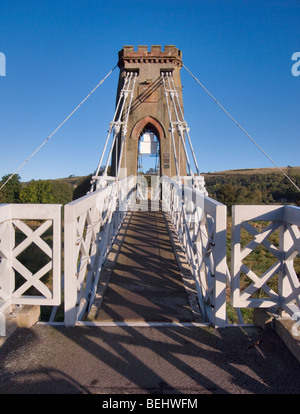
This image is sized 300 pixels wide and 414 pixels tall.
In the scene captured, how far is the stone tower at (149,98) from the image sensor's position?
12383mm

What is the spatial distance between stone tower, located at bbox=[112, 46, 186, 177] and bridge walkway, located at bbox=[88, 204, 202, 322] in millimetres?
6456

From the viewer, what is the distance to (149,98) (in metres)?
12.7

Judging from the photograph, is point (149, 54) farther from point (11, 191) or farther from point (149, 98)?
point (11, 191)

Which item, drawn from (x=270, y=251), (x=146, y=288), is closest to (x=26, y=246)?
(x=146, y=288)

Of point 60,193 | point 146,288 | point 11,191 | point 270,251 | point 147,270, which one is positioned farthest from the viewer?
point 60,193

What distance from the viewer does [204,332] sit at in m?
2.89

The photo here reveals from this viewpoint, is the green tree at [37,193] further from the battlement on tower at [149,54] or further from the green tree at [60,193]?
the battlement on tower at [149,54]

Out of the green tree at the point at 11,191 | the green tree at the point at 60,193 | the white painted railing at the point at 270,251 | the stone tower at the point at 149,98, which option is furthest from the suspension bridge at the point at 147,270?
the green tree at the point at 60,193

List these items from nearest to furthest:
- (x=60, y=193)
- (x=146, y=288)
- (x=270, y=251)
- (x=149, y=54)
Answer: (x=270, y=251) < (x=146, y=288) < (x=149, y=54) < (x=60, y=193)

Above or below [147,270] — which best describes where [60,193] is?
above

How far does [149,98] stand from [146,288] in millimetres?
9897

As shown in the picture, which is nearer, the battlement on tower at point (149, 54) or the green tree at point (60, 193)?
the battlement on tower at point (149, 54)

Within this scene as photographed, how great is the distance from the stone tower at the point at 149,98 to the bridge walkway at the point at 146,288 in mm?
6456

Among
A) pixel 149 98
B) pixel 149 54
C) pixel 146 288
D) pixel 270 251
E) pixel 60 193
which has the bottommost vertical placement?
pixel 146 288
